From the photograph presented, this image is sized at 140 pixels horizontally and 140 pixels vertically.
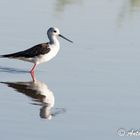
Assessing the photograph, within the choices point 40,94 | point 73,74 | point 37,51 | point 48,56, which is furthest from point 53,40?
point 40,94

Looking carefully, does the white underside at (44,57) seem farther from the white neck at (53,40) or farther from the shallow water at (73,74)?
the white neck at (53,40)

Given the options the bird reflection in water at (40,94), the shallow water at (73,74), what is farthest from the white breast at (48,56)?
the bird reflection in water at (40,94)

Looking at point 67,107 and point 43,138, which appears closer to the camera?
point 43,138

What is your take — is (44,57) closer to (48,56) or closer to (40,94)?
(48,56)

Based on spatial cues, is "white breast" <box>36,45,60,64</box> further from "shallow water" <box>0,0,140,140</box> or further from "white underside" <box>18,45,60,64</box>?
"shallow water" <box>0,0,140,140</box>

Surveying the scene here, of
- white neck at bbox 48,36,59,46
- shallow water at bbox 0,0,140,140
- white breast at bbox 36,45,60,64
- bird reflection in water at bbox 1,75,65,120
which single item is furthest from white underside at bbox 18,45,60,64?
bird reflection in water at bbox 1,75,65,120

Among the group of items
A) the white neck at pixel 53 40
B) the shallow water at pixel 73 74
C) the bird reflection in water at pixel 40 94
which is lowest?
the bird reflection in water at pixel 40 94

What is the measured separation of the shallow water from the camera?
34.7ft

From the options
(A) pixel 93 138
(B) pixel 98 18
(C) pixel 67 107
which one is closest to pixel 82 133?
(A) pixel 93 138

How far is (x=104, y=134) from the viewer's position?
1020 cm

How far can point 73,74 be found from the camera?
13.4 meters

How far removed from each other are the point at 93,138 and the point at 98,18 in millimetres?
8354

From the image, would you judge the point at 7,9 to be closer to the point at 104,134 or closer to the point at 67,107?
the point at 67,107

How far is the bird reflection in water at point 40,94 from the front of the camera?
1120cm
